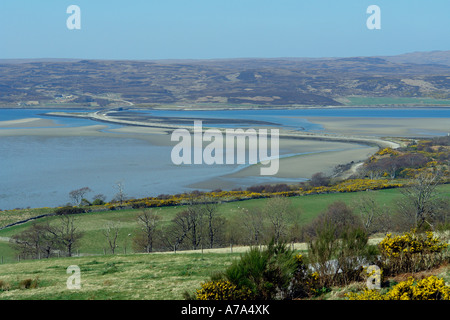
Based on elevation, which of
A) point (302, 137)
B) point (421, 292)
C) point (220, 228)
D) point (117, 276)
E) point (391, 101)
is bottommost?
point (220, 228)

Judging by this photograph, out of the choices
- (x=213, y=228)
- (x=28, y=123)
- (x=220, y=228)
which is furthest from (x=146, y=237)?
(x=28, y=123)

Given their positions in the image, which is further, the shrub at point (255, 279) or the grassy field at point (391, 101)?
the grassy field at point (391, 101)

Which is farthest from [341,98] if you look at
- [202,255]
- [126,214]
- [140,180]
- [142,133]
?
[202,255]

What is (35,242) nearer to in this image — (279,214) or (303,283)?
(279,214)

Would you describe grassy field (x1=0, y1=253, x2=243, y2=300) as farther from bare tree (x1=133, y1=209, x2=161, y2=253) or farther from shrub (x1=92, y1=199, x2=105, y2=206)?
shrub (x1=92, y1=199, x2=105, y2=206)

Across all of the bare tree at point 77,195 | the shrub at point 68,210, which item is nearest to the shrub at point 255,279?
the shrub at point 68,210

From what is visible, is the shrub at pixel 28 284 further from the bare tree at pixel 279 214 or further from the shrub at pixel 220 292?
the bare tree at pixel 279 214

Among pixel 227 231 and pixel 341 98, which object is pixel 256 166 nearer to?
pixel 227 231
